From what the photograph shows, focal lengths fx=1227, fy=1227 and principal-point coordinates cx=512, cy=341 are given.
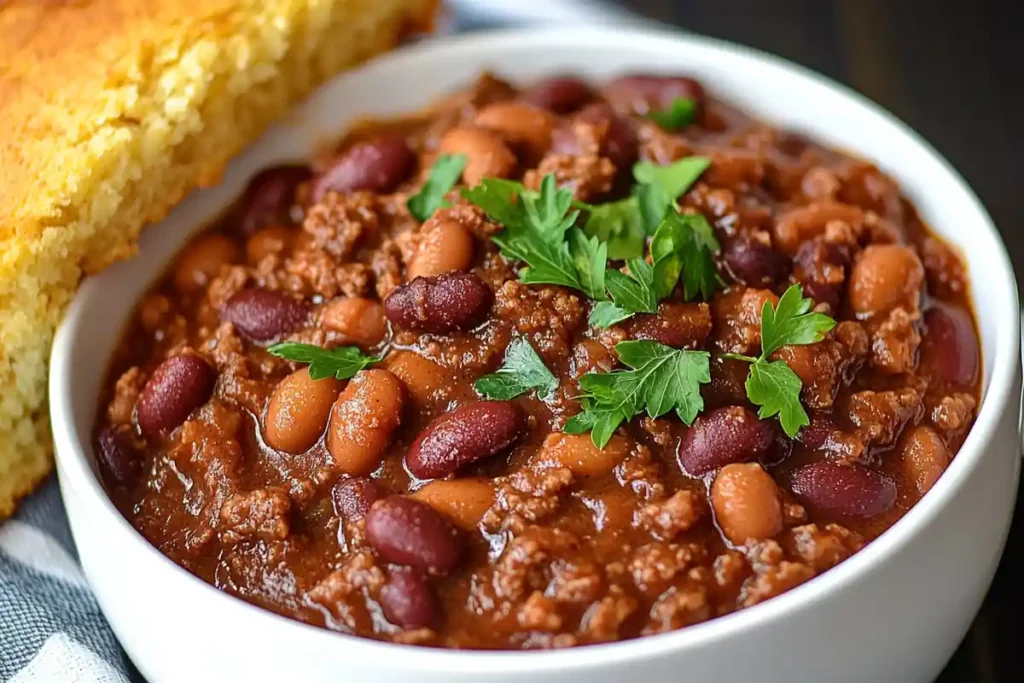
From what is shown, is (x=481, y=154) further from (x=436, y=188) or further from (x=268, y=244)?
(x=268, y=244)

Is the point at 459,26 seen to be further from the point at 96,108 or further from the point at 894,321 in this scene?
the point at 894,321

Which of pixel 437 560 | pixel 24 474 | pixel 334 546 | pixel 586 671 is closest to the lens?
pixel 586 671

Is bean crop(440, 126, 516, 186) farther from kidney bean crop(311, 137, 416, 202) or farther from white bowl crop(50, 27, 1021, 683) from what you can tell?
white bowl crop(50, 27, 1021, 683)

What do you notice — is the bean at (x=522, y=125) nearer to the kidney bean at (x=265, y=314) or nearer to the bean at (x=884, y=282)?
the kidney bean at (x=265, y=314)

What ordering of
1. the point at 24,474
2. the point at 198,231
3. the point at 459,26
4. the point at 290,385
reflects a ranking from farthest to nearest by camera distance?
the point at 459,26
the point at 198,231
the point at 24,474
the point at 290,385

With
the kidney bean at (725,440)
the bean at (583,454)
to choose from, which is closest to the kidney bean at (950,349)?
the kidney bean at (725,440)

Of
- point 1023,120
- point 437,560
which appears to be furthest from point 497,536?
point 1023,120

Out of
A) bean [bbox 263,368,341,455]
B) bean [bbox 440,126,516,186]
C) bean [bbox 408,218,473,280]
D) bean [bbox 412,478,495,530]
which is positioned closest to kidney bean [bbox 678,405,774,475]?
bean [bbox 412,478,495,530]
